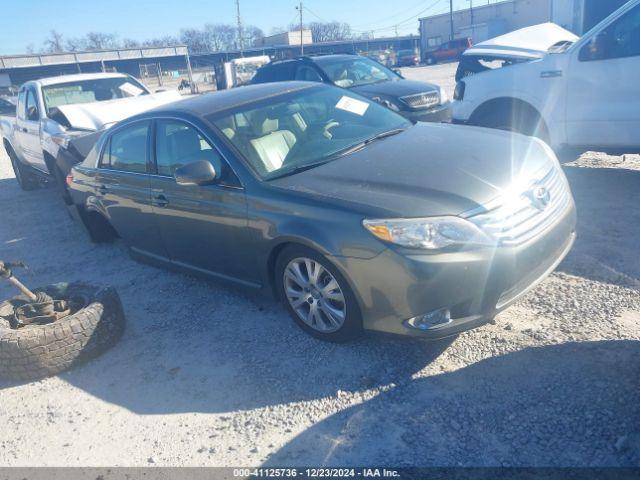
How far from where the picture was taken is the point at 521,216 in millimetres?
3047

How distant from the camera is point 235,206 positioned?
365cm

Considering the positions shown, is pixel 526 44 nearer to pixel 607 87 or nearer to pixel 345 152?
pixel 607 87

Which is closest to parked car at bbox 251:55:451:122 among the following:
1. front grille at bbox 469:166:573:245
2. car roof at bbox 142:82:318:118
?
car roof at bbox 142:82:318:118

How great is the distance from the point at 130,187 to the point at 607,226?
4.27 meters

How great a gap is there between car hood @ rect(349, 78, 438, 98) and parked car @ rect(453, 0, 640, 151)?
196 centimetres

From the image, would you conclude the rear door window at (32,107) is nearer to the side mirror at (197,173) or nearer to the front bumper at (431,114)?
the front bumper at (431,114)

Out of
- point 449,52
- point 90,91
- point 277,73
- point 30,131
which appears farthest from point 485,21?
point 30,131

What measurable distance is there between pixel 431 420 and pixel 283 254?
4.60ft

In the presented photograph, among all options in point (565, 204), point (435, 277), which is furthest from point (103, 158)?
point (565, 204)

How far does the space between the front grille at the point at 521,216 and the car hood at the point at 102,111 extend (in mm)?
6412

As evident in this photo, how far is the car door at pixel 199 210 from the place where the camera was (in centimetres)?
370

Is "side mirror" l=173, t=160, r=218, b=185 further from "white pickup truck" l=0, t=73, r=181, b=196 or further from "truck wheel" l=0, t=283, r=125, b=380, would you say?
"white pickup truck" l=0, t=73, r=181, b=196

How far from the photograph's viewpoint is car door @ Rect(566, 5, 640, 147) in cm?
522

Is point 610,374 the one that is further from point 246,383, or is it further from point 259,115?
point 259,115
